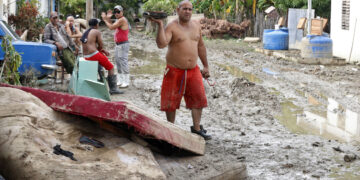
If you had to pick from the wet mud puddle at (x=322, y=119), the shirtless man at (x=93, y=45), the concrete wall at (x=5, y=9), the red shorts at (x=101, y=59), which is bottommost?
the wet mud puddle at (x=322, y=119)

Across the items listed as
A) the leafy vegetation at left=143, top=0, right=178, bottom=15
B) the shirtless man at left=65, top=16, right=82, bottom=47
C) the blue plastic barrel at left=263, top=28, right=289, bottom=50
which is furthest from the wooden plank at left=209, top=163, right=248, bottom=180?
the leafy vegetation at left=143, top=0, right=178, bottom=15

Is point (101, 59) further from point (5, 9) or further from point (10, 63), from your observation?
point (5, 9)

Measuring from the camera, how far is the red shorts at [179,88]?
6008 mm

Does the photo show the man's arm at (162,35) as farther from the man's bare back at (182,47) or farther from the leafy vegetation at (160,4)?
the leafy vegetation at (160,4)

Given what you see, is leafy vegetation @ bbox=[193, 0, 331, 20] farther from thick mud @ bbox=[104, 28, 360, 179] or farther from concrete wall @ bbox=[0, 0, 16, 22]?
concrete wall @ bbox=[0, 0, 16, 22]

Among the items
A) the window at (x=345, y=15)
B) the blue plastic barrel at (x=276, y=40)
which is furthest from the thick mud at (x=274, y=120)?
the blue plastic barrel at (x=276, y=40)

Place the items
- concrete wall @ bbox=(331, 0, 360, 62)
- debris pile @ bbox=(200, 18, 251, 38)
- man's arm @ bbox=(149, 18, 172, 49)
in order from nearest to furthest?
man's arm @ bbox=(149, 18, 172, 49)
concrete wall @ bbox=(331, 0, 360, 62)
debris pile @ bbox=(200, 18, 251, 38)

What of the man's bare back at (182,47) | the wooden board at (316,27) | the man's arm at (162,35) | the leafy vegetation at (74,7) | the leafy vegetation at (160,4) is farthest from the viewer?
the leafy vegetation at (74,7)

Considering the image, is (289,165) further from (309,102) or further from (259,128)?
(309,102)

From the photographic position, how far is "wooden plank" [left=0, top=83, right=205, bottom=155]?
4000mm

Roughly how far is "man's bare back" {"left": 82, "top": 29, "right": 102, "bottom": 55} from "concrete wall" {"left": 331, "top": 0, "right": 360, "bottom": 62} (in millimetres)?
10140

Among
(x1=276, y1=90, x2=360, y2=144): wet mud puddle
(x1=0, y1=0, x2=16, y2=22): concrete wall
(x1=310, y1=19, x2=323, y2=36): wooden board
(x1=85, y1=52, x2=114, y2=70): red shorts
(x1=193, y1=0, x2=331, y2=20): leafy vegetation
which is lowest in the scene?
(x1=276, y1=90, x2=360, y2=144): wet mud puddle

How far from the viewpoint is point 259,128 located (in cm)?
726

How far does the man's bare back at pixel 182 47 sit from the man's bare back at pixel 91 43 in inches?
139
